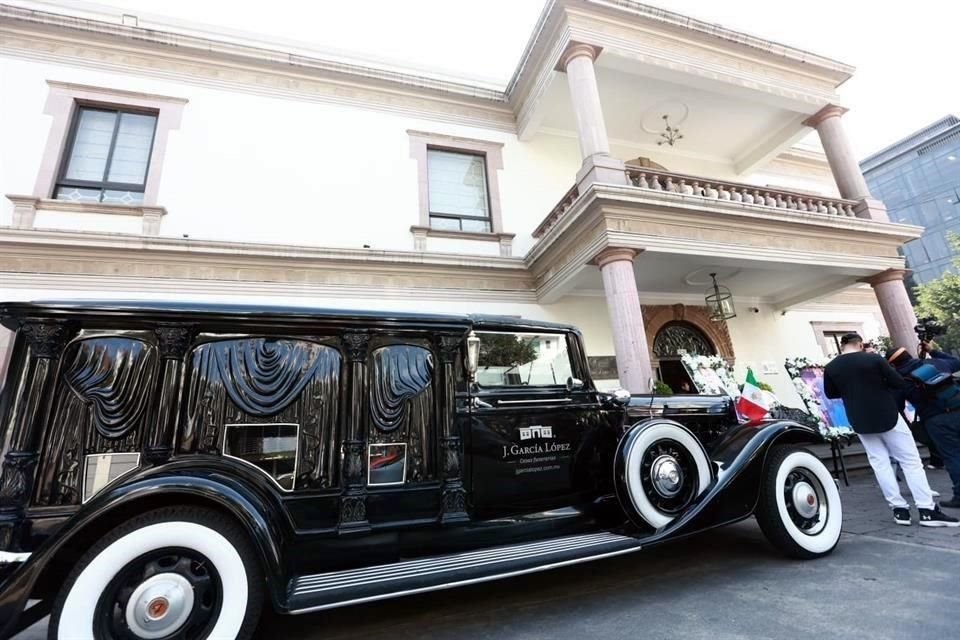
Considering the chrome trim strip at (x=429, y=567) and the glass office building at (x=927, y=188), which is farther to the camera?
the glass office building at (x=927, y=188)

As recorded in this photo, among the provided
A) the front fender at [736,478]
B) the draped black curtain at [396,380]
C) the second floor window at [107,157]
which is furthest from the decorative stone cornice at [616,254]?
the second floor window at [107,157]

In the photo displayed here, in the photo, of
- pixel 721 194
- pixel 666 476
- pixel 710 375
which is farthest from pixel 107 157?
pixel 710 375

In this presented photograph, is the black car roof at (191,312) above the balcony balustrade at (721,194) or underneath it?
underneath

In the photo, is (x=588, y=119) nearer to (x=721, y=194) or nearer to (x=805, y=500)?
(x=721, y=194)

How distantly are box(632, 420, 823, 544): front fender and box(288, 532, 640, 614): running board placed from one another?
47 cm

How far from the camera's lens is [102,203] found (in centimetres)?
684

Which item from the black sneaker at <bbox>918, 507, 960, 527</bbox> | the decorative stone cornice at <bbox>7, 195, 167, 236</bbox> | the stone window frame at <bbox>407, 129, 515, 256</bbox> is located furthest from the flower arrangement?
the decorative stone cornice at <bbox>7, 195, 167, 236</bbox>

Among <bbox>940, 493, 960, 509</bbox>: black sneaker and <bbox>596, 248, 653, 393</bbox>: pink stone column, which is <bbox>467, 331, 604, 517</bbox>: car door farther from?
<bbox>940, 493, 960, 509</bbox>: black sneaker

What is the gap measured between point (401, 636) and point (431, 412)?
1.29m

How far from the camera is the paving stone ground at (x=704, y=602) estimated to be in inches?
A: 84.9

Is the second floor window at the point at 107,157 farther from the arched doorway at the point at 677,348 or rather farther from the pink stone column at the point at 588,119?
the arched doorway at the point at 677,348

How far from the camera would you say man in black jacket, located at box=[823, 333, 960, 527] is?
3594mm

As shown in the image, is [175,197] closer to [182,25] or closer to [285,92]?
[285,92]

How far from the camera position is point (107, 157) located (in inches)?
291
